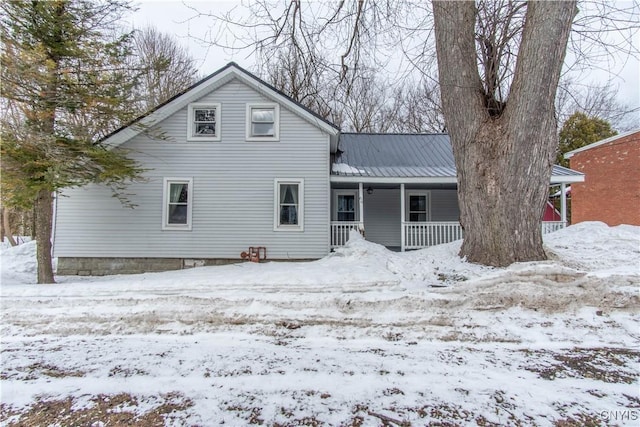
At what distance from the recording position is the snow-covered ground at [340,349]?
2.35 meters

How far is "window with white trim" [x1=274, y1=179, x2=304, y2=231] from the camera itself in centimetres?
975

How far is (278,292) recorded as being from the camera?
5.35m

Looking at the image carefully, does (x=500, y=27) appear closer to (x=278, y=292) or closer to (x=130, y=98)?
(x=278, y=292)

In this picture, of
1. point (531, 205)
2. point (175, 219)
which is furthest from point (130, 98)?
point (531, 205)

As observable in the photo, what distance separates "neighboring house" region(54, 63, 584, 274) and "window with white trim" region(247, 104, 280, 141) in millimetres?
31

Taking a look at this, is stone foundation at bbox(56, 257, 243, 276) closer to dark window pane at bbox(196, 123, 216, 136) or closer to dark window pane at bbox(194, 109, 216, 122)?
dark window pane at bbox(196, 123, 216, 136)

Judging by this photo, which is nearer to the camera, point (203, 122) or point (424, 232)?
point (203, 122)

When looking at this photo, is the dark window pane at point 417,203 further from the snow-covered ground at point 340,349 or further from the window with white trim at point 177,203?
the window with white trim at point 177,203

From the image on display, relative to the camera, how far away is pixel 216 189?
9820 mm

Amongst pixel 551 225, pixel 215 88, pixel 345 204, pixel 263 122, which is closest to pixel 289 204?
pixel 263 122

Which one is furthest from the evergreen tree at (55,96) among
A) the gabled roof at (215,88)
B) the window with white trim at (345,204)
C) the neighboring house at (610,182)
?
the neighboring house at (610,182)

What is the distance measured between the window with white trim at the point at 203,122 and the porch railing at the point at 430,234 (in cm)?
677

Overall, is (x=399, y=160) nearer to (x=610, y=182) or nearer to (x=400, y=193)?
(x=400, y=193)

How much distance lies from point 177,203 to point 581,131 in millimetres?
23294
